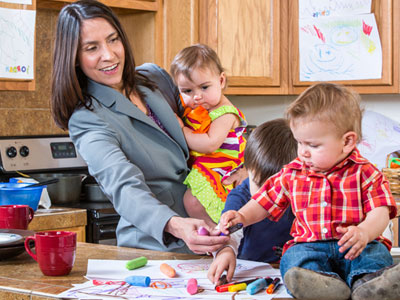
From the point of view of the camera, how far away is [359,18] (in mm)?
3203

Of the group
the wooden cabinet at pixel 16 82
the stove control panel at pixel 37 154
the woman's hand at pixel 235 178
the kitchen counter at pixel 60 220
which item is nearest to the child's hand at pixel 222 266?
the woman's hand at pixel 235 178

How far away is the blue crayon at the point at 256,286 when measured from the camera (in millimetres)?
1182

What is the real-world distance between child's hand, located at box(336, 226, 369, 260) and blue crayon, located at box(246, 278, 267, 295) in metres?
0.17

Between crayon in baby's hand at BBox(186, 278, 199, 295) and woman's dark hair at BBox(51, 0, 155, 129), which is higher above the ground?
woman's dark hair at BBox(51, 0, 155, 129)

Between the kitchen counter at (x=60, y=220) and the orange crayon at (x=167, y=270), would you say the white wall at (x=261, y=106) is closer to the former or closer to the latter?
→ the kitchen counter at (x=60, y=220)

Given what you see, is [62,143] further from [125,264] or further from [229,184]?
[125,264]

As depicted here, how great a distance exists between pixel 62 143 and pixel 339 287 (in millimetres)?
2295

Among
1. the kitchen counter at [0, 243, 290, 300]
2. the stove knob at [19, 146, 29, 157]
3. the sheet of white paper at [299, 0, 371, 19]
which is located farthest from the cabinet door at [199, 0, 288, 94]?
the kitchen counter at [0, 243, 290, 300]

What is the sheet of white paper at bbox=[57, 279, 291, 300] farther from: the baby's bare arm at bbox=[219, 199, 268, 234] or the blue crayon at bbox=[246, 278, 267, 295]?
the baby's bare arm at bbox=[219, 199, 268, 234]

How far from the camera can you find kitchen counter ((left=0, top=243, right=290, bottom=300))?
1202 mm

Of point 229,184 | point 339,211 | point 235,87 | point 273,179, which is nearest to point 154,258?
point 273,179

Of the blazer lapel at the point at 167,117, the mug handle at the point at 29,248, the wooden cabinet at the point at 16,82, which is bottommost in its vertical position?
the mug handle at the point at 29,248

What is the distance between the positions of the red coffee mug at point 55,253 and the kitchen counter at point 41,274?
17 millimetres

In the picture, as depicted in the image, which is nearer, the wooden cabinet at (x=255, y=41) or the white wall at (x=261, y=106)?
the wooden cabinet at (x=255, y=41)
